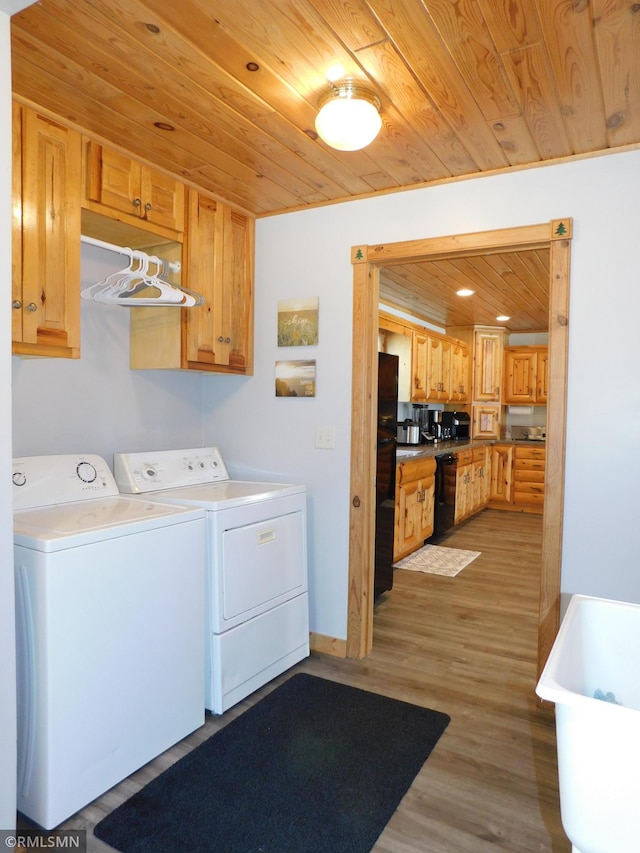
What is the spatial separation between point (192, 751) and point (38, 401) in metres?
1.58

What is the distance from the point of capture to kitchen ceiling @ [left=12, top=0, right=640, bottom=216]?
1.52 metres

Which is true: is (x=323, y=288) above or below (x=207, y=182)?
below

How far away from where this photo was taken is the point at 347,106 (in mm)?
1862

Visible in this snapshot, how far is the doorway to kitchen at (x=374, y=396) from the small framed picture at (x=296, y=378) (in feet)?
0.87

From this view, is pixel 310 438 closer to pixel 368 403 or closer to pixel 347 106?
pixel 368 403

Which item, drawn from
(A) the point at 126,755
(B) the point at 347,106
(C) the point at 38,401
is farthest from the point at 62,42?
(A) the point at 126,755

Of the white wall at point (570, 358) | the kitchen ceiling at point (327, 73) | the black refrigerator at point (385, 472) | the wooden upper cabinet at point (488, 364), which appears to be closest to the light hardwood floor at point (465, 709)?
the black refrigerator at point (385, 472)

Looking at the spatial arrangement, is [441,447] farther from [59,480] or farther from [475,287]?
[59,480]

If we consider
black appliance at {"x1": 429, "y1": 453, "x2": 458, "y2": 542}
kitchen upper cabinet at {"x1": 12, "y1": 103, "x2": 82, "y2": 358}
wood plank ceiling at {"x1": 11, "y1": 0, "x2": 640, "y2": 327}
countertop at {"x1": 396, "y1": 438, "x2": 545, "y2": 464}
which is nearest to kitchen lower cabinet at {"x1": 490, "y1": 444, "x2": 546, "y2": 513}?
countertop at {"x1": 396, "y1": 438, "x2": 545, "y2": 464}

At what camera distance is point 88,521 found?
1.93 metres

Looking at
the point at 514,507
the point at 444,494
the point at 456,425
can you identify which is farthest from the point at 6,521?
the point at 514,507

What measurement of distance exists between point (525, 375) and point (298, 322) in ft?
17.6

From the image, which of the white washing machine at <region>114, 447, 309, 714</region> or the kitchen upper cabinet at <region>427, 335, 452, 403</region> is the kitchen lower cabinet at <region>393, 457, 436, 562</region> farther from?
the white washing machine at <region>114, 447, 309, 714</region>

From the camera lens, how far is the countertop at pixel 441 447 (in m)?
4.73
